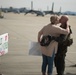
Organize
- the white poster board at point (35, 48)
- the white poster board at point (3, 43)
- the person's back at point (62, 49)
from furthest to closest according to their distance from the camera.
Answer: the white poster board at point (3, 43)
the white poster board at point (35, 48)
the person's back at point (62, 49)

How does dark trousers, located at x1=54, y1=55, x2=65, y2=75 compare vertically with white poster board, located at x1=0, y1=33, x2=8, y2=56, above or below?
below

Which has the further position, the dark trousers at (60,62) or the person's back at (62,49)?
the dark trousers at (60,62)

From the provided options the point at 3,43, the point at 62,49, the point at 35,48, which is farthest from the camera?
the point at 3,43

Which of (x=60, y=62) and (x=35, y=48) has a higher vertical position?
(x=35, y=48)

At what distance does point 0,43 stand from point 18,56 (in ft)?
12.9

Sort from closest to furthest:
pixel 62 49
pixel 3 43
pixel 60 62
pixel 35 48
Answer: pixel 62 49 < pixel 60 62 < pixel 35 48 < pixel 3 43

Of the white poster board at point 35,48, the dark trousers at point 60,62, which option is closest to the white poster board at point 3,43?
the white poster board at point 35,48

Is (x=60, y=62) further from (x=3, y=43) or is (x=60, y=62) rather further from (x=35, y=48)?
(x=3, y=43)

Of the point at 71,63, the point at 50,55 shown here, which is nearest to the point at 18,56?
the point at 71,63

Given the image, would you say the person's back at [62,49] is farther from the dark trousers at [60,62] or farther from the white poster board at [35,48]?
the white poster board at [35,48]

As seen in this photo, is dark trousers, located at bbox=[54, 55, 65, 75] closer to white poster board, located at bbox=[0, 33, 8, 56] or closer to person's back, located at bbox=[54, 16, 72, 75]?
person's back, located at bbox=[54, 16, 72, 75]

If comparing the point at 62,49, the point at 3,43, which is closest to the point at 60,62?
the point at 62,49

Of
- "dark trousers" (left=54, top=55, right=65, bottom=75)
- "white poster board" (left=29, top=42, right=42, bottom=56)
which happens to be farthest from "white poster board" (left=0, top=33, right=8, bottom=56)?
"dark trousers" (left=54, top=55, right=65, bottom=75)

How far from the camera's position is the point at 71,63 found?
11.5m
